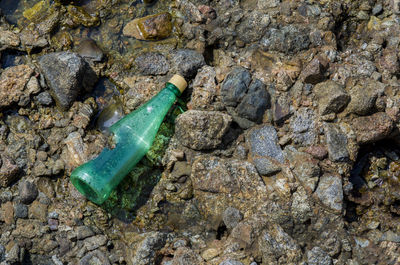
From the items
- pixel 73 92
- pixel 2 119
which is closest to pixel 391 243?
pixel 73 92

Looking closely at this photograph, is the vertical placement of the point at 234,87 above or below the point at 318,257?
above

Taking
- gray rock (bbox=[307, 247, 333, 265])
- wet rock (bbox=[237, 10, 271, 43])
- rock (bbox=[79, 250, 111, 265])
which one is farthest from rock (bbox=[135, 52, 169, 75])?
gray rock (bbox=[307, 247, 333, 265])

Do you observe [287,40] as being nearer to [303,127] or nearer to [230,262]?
[303,127]

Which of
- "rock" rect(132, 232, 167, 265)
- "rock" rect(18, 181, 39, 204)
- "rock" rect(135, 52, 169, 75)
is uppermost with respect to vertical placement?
"rock" rect(135, 52, 169, 75)

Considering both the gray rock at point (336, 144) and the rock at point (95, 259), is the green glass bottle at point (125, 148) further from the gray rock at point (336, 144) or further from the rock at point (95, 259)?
the gray rock at point (336, 144)

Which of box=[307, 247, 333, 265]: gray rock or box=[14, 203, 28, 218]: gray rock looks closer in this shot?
box=[307, 247, 333, 265]: gray rock

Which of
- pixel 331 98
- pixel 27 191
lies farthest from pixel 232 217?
pixel 27 191

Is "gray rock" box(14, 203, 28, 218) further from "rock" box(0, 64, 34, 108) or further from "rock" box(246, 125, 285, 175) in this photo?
"rock" box(246, 125, 285, 175)
